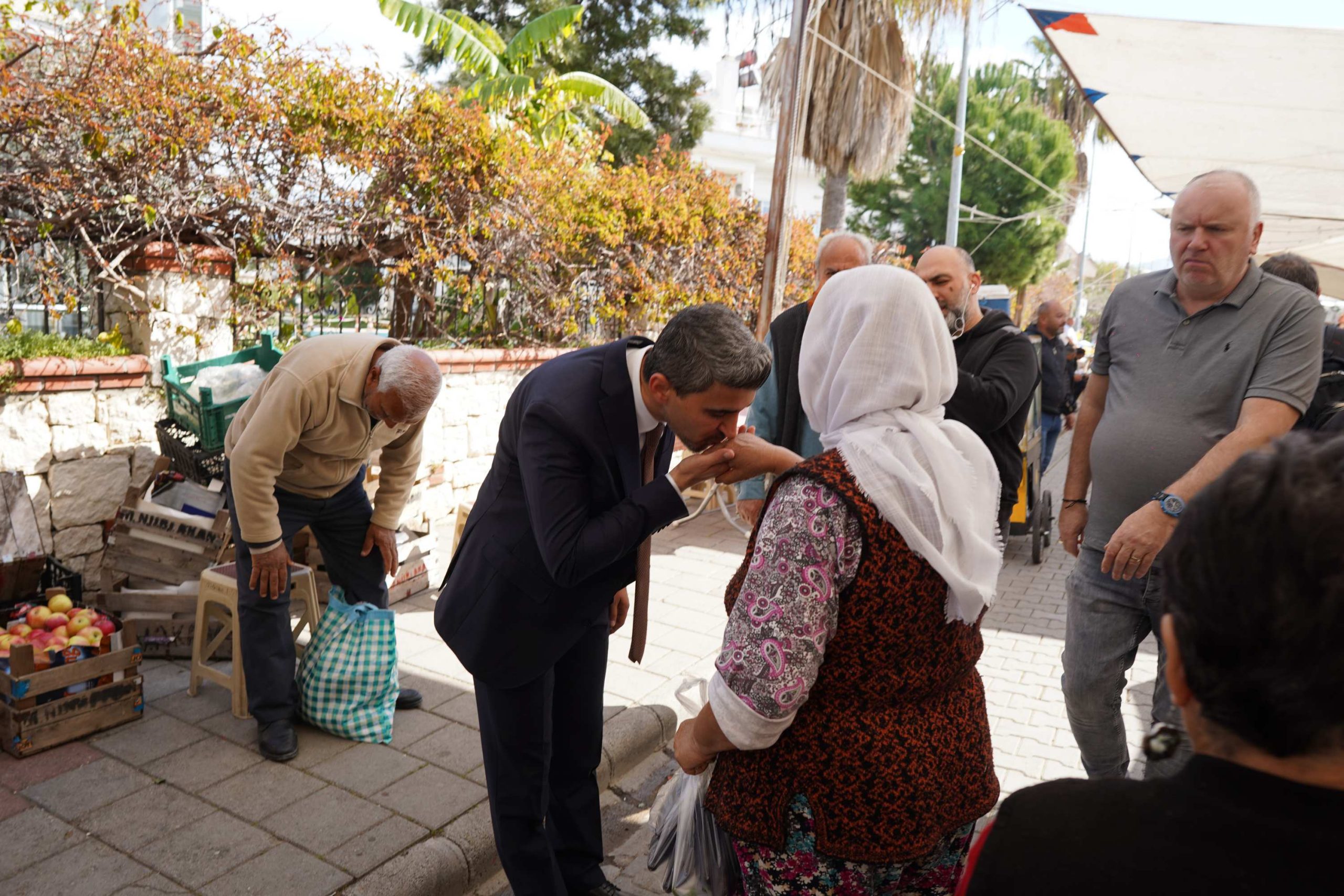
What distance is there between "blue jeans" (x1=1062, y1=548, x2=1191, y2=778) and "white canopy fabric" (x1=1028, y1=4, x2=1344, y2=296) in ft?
12.2

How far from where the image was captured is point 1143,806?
0.96 m

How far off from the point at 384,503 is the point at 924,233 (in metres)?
32.2

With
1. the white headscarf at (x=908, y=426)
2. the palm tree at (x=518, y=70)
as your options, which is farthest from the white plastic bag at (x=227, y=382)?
the palm tree at (x=518, y=70)

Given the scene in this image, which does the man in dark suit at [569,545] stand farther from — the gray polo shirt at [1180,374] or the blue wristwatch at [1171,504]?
the gray polo shirt at [1180,374]

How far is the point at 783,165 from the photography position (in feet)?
26.5

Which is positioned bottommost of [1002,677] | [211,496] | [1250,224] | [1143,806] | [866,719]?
[1002,677]

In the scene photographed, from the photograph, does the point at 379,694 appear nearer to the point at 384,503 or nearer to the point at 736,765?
the point at 384,503

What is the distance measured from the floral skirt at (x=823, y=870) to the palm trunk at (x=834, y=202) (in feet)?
45.2

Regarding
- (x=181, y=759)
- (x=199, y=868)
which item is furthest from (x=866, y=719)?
(x=181, y=759)

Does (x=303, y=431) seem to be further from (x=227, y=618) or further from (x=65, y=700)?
(x=65, y=700)

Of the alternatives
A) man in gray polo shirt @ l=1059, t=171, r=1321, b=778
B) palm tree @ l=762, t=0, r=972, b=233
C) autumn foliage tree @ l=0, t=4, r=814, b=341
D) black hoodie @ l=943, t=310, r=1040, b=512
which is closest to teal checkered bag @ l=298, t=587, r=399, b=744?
black hoodie @ l=943, t=310, r=1040, b=512

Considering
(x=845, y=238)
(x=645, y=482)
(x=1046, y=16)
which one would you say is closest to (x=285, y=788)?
(x=645, y=482)

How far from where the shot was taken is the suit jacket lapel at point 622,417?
7.82 feet

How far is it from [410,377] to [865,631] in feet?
7.66
